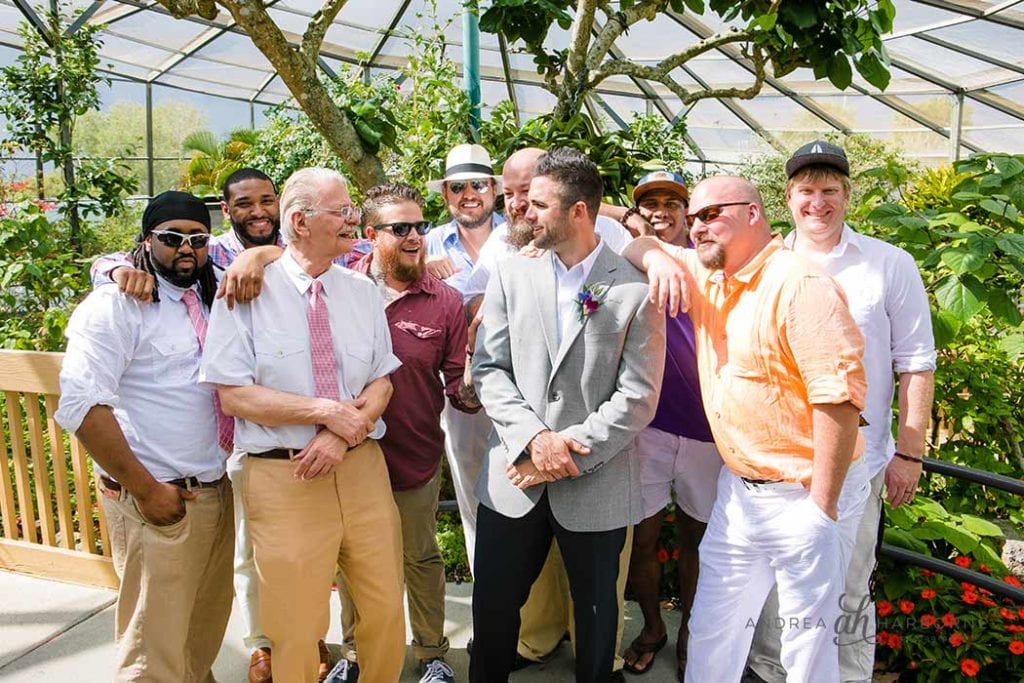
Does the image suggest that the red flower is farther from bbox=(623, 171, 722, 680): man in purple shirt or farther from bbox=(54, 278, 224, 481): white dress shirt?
bbox=(54, 278, 224, 481): white dress shirt

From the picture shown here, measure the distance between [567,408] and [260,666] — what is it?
1769 mm

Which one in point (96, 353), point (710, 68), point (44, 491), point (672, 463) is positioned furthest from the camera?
point (710, 68)

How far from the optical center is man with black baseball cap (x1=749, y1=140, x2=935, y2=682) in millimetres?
2908

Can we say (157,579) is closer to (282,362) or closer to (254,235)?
(282,362)

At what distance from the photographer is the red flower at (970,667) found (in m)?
3.04

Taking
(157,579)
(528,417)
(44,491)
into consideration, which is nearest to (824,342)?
(528,417)

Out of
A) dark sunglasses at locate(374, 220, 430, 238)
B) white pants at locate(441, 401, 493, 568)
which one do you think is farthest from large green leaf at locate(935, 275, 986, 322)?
dark sunglasses at locate(374, 220, 430, 238)

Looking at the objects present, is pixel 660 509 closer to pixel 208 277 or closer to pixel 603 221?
pixel 603 221

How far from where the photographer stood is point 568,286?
2902 mm

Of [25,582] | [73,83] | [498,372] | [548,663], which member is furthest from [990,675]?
[73,83]

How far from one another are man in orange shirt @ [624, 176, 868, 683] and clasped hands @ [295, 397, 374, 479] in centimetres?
116

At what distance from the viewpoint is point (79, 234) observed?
795 centimetres

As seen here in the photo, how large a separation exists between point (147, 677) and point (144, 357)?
1124 mm

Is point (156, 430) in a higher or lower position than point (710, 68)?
lower
